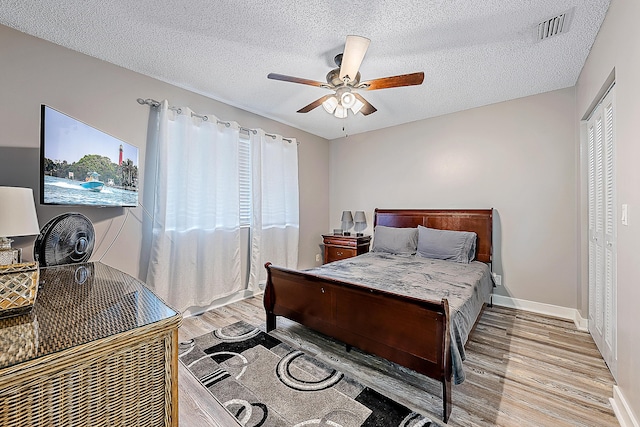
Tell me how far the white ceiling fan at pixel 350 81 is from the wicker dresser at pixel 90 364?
1.91m

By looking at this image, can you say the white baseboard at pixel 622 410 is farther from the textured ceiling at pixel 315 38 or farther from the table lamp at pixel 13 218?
the table lamp at pixel 13 218

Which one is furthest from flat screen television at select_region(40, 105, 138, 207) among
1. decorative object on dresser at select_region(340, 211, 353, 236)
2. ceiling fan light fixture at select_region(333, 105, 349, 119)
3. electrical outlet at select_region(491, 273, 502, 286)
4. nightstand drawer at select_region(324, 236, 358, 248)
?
electrical outlet at select_region(491, 273, 502, 286)

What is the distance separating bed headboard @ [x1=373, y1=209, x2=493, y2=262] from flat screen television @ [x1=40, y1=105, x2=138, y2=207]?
132 inches

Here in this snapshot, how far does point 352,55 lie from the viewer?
1.99 meters

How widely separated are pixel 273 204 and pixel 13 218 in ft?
9.05

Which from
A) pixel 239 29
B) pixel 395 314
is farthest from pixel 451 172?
pixel 239 29

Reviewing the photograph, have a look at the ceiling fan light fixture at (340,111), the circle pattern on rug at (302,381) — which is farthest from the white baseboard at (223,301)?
the ceiling fan light fixture at (340,111)

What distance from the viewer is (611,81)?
199cm

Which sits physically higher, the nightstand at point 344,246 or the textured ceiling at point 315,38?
the textured ceiling at point 315,38

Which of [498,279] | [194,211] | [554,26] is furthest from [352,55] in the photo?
[498,279]

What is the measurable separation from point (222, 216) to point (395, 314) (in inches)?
93.0

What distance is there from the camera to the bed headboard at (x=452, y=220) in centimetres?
350

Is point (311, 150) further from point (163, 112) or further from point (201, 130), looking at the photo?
point (163, 112)

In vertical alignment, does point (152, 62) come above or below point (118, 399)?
above
